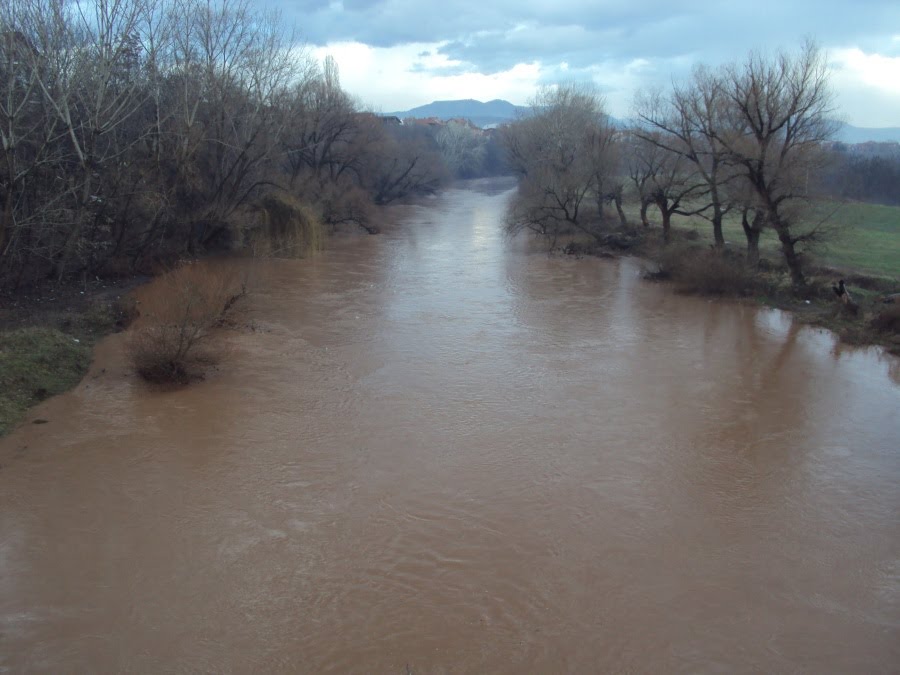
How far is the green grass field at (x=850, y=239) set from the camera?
70.9 ft

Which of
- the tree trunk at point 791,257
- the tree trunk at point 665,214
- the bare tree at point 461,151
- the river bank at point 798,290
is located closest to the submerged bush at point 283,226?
the river bank at point 798,290

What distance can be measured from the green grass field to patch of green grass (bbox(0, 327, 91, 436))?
67.0ft

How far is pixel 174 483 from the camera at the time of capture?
942 centimetres

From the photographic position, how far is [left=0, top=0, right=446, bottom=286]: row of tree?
55.3 feet

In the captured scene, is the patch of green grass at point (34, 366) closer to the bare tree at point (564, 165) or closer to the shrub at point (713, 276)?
the shrub at point (713, 276)

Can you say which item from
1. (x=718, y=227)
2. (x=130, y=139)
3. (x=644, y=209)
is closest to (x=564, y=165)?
(x=644, y=209)

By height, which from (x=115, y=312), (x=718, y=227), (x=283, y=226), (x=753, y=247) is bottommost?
(x=115, y=312)

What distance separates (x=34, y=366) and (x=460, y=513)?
866cm

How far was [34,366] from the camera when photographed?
41.0 ft

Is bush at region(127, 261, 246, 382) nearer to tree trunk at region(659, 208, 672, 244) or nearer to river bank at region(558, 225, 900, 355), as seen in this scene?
river bank at region(558, 225, 900, 355)

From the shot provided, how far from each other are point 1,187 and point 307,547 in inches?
531

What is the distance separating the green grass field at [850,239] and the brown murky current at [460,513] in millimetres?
6969

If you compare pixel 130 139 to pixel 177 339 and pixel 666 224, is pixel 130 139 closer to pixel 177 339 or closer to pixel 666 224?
pixel 177 339

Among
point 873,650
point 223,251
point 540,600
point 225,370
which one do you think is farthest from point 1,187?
point 873,650
